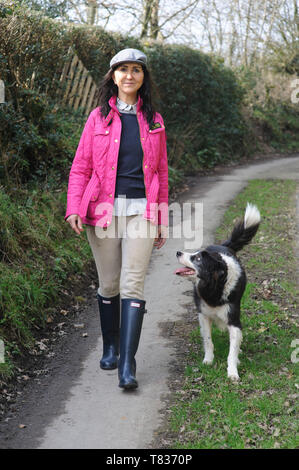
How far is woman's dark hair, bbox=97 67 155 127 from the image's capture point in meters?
4.15

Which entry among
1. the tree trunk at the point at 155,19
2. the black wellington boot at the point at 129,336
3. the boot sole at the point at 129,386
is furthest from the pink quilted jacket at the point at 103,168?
the tree trunk at the point at 155,19

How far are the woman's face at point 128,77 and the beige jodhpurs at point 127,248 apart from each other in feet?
3.16

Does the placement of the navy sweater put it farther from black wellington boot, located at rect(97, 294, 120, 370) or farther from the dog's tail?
the dog's tail

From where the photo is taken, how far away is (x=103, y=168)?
4.03m

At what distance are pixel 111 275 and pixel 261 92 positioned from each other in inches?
719

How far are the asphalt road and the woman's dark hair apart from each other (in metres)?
2.04

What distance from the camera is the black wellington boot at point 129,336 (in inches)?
161

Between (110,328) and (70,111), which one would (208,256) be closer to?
(110,328)

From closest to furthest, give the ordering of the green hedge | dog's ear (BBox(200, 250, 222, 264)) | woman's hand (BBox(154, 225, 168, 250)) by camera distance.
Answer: woman's hand (BBox(154, 225, 168, 250)) < dog's ear (BBox(200, 250, 222, 264)) < the green hedge

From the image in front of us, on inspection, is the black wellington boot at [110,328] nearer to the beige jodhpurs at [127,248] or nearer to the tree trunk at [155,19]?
the beige jodhpurs at [127,248]

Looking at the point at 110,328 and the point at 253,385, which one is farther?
the point at 110,328

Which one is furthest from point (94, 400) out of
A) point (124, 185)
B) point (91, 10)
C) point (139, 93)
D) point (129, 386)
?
point (91, 10)

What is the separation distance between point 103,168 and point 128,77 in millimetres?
715

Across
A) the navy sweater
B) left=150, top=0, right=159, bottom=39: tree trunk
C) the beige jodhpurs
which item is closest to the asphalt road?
the beige jodhpurs
